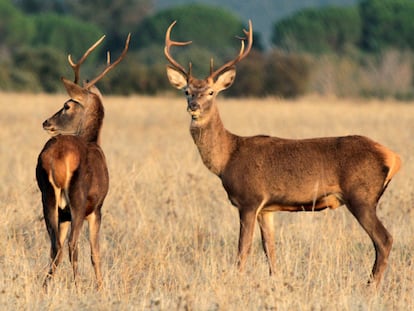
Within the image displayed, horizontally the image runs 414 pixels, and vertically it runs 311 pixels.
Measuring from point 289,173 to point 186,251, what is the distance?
1.24 metres

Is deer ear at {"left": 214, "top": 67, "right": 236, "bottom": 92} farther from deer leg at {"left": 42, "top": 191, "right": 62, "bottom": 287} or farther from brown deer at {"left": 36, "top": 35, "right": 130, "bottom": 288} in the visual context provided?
deer leg at {"left": 42, "top": 191, "right": 62, "bottom": 287}

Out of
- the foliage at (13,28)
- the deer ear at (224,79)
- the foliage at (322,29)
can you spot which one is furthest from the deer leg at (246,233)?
the foliage at (13,28)

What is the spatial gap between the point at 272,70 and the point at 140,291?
29.8 m

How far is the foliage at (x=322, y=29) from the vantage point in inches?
2891

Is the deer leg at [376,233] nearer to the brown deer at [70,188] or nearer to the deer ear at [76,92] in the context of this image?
the brown deer at [70,188]

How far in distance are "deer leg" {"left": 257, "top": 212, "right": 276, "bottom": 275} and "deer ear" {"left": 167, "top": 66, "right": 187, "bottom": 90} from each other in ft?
4.72

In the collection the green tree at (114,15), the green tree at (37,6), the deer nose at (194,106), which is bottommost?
the deer nose at (194,106)

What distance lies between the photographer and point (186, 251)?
867 cm

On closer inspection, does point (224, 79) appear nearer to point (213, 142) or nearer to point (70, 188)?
point (213, 142)

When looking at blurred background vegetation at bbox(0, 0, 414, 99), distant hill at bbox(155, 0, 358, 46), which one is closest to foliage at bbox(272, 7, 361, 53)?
blurred background vegetation at bbox(0, 0, 414, 99)

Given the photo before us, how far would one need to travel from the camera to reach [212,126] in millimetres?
8422

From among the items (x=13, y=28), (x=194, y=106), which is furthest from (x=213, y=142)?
(x=13, y=28)

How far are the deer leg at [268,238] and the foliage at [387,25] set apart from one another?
59432mm

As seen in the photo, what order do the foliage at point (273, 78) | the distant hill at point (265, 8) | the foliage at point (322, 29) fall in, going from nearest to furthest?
the foliage at point (273, 78) → the foliage at point (322, 29) → the distant hill at point (265, 8)
